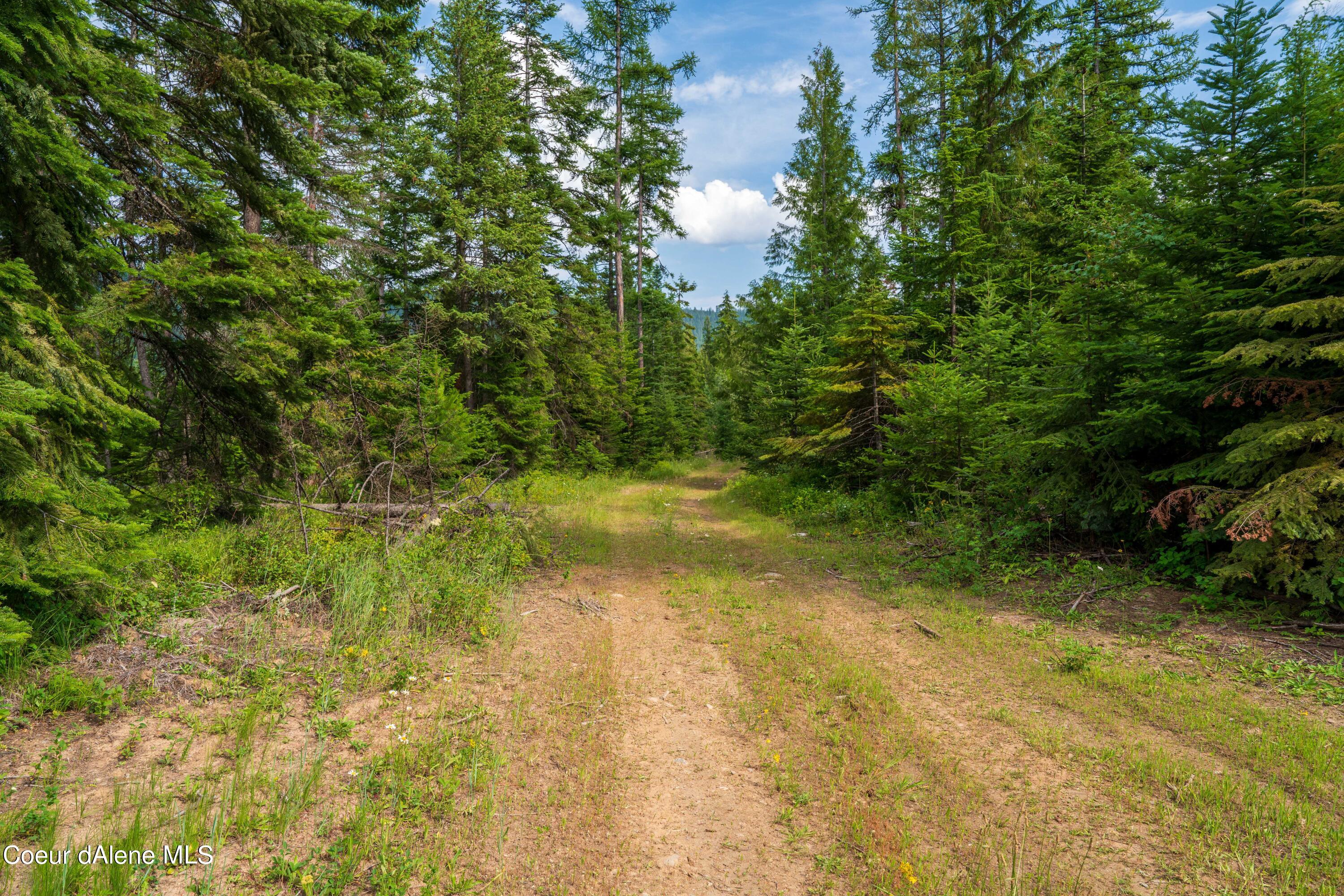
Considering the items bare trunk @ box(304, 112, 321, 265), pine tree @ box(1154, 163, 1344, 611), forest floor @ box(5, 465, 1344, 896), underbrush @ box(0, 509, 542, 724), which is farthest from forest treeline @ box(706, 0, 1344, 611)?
bare trunk @ box(304, 112, 321, 265)

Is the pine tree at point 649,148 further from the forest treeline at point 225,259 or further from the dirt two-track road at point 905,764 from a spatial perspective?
the dirt two-track road at point 905,764

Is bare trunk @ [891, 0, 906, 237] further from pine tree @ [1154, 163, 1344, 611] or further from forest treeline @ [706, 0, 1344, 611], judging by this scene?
pine tree @ [1154, 163, 1344, 611]

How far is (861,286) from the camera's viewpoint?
17.4m

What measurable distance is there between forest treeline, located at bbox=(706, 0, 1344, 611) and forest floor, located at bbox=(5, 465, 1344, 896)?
2.24 meters

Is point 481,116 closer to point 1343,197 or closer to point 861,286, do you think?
point 861,286

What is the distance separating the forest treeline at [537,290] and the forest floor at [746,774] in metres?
1.62

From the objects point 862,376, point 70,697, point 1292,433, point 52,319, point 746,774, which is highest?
point 862,376

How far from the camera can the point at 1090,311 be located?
8664mm

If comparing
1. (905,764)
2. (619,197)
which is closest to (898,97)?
(619,197)

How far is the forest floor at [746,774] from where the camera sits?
2979 mm

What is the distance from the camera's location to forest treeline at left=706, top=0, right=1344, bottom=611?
6219 millimetres

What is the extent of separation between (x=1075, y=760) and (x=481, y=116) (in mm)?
19702

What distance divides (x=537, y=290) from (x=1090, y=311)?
15011 mm

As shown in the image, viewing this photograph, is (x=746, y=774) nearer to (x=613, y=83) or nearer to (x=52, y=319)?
(x=52, y=319)
